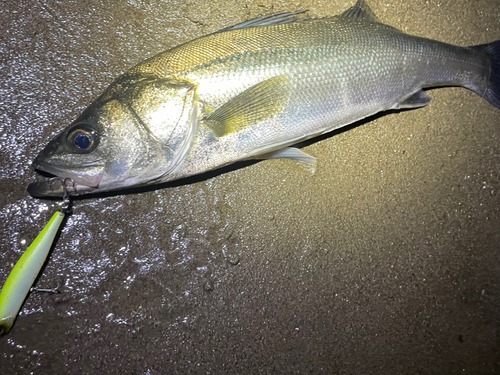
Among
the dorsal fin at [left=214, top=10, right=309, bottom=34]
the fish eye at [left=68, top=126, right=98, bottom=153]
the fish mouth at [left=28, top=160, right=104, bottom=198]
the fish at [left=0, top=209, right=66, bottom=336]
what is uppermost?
the dorsal fin at [left=214, top=10, right=309, bottom=34]

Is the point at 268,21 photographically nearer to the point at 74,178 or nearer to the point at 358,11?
the point at 358,11

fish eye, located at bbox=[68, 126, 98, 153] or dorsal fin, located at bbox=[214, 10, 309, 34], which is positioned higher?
dorsal fin, located at bbox=[214, 10, 309, 34]

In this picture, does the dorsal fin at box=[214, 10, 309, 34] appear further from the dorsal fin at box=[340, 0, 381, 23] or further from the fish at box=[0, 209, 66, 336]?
the fish at box=[0, 209, 66, 336]

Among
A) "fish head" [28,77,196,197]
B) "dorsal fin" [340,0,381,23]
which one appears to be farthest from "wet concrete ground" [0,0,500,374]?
"fish head" [28,77,196,197]

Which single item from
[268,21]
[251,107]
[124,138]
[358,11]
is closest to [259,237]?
[251,107]

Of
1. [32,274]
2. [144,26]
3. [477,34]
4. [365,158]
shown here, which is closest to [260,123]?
[365,158]

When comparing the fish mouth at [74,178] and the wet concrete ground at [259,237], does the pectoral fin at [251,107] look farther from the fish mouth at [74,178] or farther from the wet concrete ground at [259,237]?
the fish mouth at [74,178]

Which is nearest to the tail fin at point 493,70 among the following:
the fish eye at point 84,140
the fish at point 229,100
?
the fish at point 229,100
